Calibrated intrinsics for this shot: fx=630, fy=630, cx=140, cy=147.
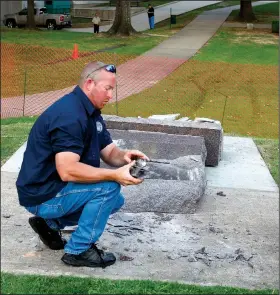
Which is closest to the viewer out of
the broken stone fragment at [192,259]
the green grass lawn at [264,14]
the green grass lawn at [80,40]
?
the broken stone fragment at [192,259]

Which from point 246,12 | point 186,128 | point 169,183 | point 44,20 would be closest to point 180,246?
point 169,183

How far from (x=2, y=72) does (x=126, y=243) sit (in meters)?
14.8

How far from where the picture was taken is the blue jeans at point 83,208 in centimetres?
401

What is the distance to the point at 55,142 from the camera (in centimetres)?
385

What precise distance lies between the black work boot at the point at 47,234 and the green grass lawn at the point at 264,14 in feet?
114

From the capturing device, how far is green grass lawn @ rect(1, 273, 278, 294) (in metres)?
3.78

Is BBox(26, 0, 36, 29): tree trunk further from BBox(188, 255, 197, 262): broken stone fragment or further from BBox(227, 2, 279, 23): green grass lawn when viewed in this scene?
BBox(188, 255, 197, 262): broken stone fragment

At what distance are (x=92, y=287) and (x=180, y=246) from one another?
1.06 meters

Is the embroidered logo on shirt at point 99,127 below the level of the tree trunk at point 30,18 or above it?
above

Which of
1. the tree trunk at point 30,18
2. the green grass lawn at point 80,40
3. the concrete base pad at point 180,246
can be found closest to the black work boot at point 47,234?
the concrete base pad at point 180,246

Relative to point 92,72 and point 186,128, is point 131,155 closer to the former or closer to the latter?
point 92,72

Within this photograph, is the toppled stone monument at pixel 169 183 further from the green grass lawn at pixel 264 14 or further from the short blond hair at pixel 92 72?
the green grass lawn at pixel 264 14

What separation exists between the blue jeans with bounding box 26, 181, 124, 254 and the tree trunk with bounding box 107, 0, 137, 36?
2620cm

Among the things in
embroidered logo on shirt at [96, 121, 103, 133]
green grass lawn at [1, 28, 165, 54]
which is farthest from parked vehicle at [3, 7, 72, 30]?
embroidered logo on shirt at [96, 121, 103, 133]
